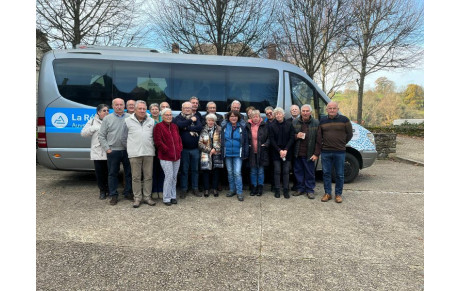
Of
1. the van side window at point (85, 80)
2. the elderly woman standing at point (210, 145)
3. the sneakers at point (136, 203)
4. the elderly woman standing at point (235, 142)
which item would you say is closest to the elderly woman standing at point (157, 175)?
the sneakers at point (136, 203)

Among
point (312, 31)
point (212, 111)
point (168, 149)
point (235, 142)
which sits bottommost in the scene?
point (168, 149)

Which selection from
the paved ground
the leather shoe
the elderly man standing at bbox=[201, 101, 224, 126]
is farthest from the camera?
the elderly man standing at bbox=[201, 101, 224, 126]

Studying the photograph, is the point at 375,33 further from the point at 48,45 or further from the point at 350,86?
the point at 48,45

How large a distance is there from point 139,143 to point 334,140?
10.7ft

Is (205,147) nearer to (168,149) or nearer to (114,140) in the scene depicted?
(168,149)

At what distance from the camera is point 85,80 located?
5.80 m

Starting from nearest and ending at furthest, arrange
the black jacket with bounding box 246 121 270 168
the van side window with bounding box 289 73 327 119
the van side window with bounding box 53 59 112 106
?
the black jacket with bounding box 246 121 270 168
the van side window with bounding box 53 59 112 106
the van side window with bounding box 289 73 327 119

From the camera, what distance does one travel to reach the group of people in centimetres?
480

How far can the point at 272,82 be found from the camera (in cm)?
633

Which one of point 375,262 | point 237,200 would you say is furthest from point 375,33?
point 375,262

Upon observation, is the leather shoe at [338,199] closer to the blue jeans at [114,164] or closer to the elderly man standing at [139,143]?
the elderly man standing at [139,143]

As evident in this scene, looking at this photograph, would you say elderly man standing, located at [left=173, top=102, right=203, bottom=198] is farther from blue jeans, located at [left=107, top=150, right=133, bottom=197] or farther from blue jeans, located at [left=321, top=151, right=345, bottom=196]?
blue jeans, located at [left=321, top=151, right=345, bottom=196]

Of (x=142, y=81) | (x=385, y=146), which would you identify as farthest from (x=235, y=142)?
(x=385, y=146)

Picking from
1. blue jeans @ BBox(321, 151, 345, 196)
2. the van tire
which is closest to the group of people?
blue jeans @ BBox(321, 151, 345, 196)
